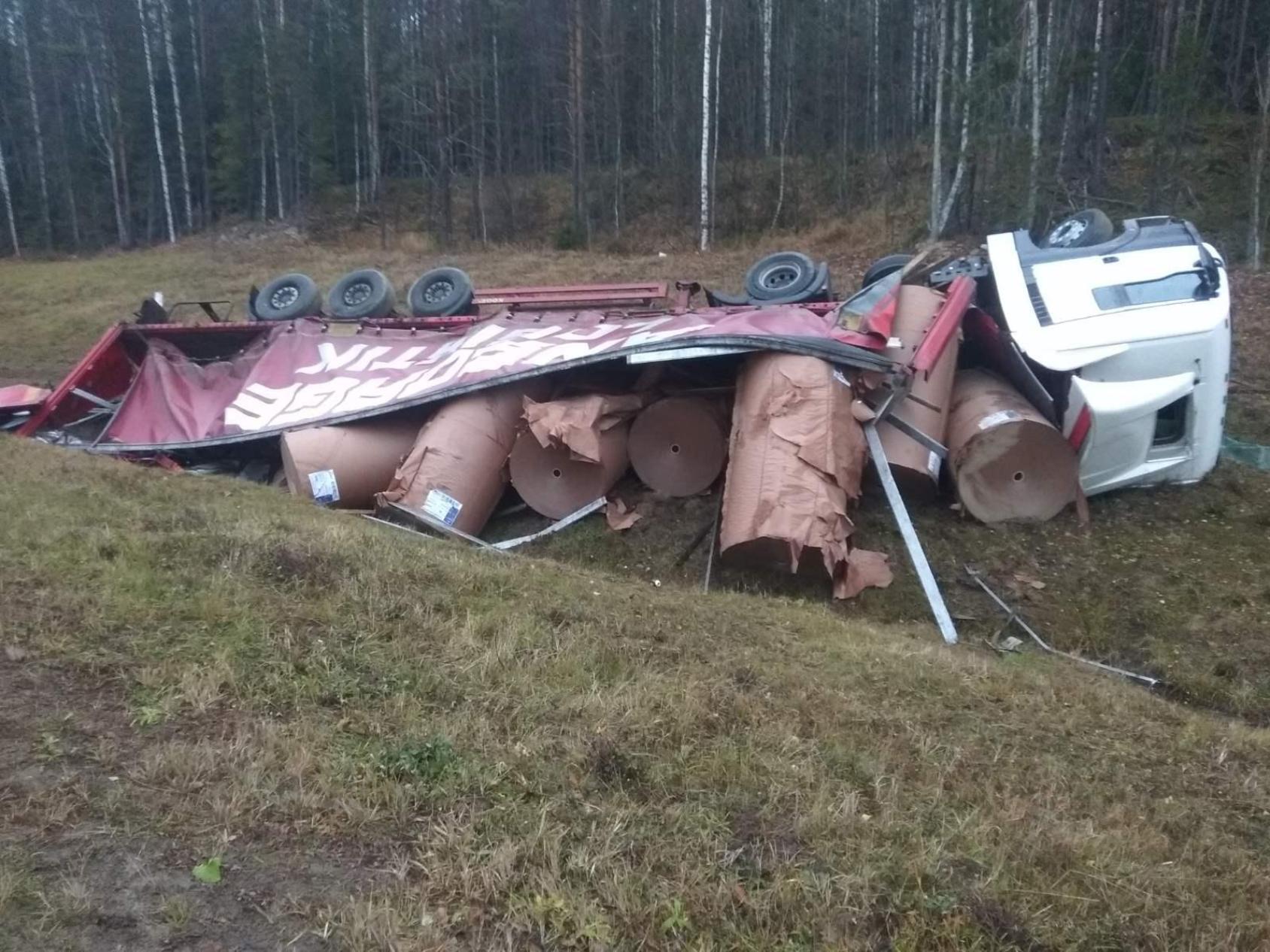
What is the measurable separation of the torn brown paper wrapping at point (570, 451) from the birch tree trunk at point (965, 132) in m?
12.3

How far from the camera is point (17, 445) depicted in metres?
8.63

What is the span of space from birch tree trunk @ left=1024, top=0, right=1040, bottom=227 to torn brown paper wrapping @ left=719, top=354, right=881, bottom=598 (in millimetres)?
11132

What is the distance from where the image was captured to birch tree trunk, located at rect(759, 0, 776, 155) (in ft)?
94.4

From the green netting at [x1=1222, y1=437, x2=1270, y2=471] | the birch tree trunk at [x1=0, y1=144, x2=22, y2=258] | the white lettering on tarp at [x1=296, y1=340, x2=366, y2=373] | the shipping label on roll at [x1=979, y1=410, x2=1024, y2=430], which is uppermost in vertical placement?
the shipping label on roll at [x1=979, y1=410, x2=1024, y2=430]

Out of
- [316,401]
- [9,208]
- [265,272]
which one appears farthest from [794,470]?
[9,208]

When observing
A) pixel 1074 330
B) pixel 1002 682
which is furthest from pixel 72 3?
pixel 1002 682

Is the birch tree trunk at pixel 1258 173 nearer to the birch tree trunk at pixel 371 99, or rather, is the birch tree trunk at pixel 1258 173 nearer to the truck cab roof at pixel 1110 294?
the truck cab roof at pixel 1110 294

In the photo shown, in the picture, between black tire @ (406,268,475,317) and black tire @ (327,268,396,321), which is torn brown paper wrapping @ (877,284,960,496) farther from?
black tire @ (327,268,396,321)

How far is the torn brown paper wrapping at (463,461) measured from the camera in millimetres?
8039

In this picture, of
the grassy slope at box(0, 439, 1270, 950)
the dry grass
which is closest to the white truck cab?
the grassy slope at box(0, 439, 1270, 950)

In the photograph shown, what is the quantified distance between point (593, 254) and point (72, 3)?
27146 mm

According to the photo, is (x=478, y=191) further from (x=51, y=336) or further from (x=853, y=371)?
(x=853, y=371)

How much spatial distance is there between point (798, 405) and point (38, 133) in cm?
4170

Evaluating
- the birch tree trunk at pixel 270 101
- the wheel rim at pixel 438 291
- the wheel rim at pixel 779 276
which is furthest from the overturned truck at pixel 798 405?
the birch tree trunk at pixel 270 101
